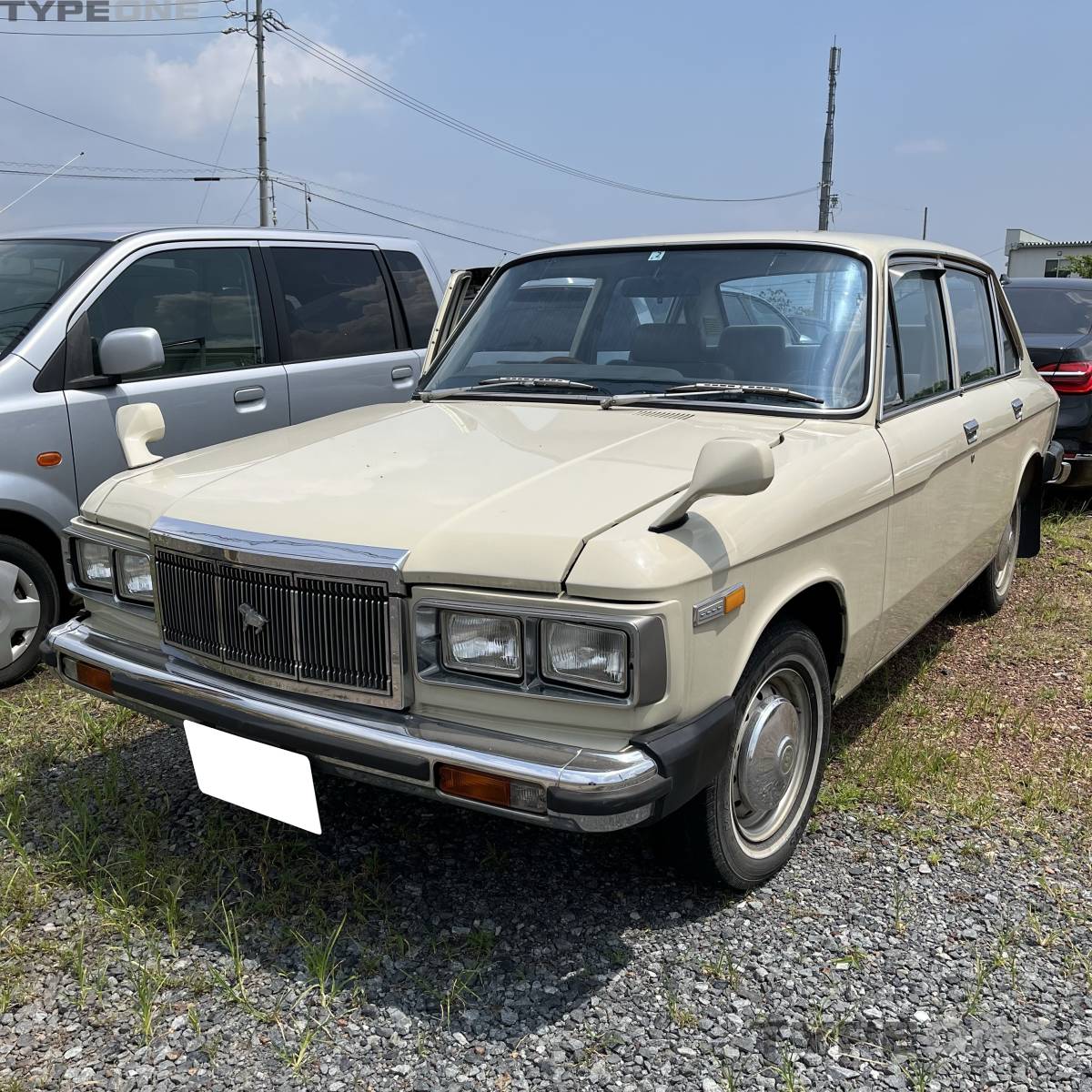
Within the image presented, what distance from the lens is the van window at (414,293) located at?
6293mm

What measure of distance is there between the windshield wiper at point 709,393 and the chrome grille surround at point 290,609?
4.36ft

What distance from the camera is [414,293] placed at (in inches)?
251

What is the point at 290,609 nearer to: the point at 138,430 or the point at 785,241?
the point at 138,430

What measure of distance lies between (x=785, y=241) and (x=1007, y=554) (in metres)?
2.67

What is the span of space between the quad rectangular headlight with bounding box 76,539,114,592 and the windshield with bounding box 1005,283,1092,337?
7.47 meters

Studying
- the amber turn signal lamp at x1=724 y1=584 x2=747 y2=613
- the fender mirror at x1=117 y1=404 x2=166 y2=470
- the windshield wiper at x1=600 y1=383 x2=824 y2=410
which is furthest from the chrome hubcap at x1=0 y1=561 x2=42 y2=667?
the amber turn signal lamp at x1=724 y1=584 x2=747 y2=613

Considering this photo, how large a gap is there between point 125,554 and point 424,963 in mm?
1401

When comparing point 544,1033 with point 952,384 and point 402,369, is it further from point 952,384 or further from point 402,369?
point 402,369

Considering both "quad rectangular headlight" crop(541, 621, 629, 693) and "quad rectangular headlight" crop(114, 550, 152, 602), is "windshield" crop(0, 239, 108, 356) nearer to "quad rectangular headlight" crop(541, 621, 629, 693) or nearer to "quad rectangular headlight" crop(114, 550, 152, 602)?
"quad rectangular headlight" crop(114, 550, 152, 602)

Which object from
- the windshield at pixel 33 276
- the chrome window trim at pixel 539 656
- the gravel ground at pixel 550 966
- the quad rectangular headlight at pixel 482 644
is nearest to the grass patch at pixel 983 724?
the gravel ground at pixel 550 966

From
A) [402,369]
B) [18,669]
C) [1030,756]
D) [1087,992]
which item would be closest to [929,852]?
[1087,992]

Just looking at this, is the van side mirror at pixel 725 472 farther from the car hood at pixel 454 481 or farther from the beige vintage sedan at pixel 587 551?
the car hood at pixel 454 481

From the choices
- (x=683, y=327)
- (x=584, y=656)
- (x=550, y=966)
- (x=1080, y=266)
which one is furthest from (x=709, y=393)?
(x=1080, y=266)

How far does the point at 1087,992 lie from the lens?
8.38ft
